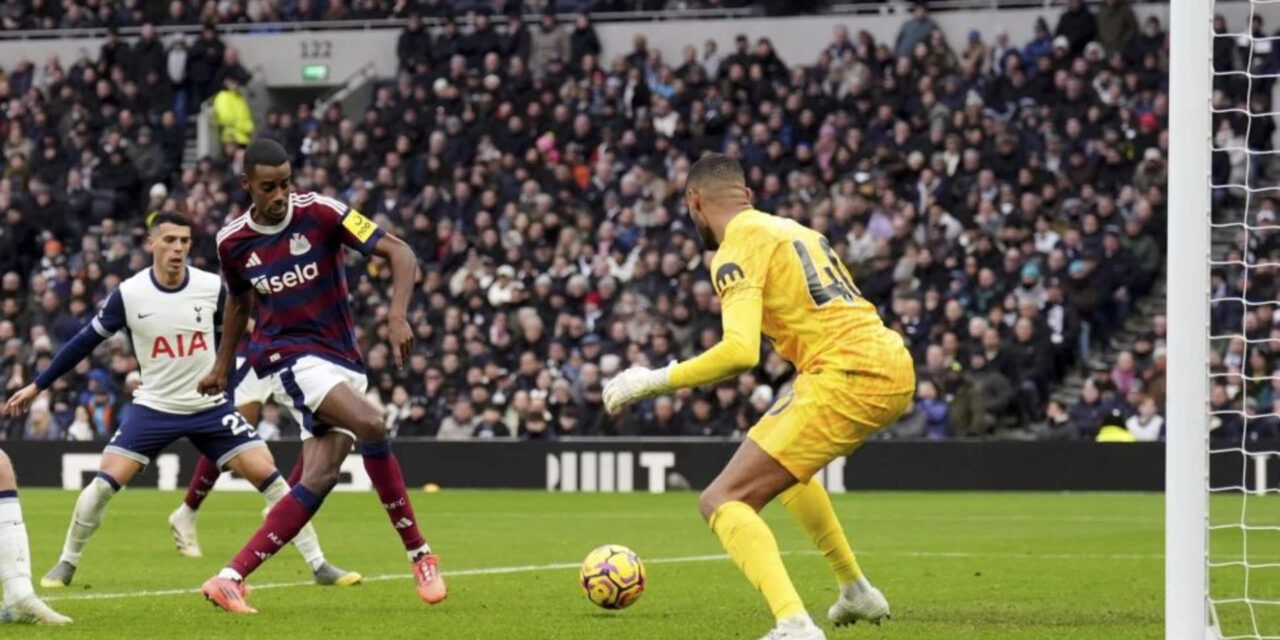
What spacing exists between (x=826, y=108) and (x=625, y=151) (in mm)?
2956

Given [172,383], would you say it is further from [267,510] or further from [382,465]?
[382,465]

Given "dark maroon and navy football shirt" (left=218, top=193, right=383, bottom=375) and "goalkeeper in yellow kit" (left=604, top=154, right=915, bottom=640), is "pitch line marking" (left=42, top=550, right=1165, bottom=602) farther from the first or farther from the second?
"goalkeeper in yellow kit" (left=604, top=154, right=915, bottom=640)

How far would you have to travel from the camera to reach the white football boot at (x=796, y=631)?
26.0ft

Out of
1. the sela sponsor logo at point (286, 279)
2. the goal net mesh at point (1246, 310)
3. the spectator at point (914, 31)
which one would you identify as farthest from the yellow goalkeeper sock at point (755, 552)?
the spectator at point (914, 31)

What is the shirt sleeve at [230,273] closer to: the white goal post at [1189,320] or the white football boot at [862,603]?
the white football boot at [862,603]

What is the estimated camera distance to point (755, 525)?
828cm

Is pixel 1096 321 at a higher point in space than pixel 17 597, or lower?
lower

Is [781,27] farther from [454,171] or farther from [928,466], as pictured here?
[928,466]

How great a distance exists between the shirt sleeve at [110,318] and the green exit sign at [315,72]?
2260 centimetres

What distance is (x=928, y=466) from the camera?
76.5ft

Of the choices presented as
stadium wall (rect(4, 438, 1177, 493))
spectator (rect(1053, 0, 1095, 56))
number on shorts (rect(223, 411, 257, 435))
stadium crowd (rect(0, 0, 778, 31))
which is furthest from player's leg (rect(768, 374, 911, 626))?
stadium crowd (rect(0, 0, 778, 31))

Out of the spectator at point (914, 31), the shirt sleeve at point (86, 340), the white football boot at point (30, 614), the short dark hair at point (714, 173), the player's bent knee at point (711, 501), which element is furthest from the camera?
the spectator at point (914, 31)

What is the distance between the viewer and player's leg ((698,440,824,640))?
811 centimetres

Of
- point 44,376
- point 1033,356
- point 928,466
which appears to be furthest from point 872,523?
point 44,376
